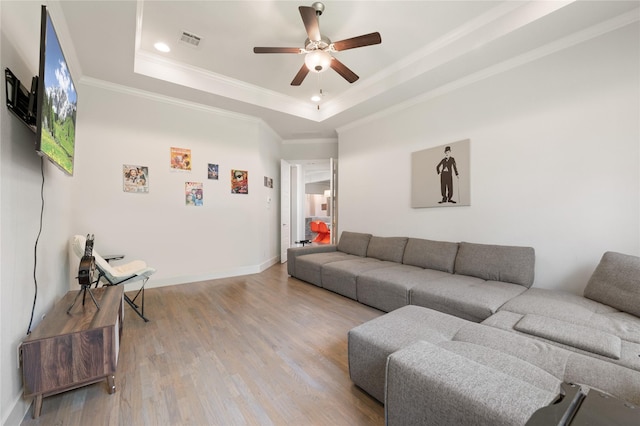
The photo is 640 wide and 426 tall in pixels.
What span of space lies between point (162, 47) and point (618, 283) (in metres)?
5.04

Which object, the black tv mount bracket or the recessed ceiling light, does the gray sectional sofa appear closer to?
the black tv mount bracket

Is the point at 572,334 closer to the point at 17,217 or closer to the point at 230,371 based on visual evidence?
the point at 230,371

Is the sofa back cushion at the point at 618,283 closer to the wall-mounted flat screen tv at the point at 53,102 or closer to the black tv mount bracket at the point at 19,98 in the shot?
the wall-mounted flat screen tv at the point at 53,102

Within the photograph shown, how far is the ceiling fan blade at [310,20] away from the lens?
6.73ft

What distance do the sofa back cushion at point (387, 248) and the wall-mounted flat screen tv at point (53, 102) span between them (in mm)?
3740

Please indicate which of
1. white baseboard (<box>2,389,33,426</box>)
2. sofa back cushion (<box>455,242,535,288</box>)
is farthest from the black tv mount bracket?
sofa back cushion (<box>455,242,535,288</box>)

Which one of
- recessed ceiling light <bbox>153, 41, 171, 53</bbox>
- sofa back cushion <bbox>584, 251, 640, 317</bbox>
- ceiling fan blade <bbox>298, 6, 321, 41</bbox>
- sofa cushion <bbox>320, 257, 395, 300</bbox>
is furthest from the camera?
sofa cushion <bbox>320, 257, 395, 300</bbox>

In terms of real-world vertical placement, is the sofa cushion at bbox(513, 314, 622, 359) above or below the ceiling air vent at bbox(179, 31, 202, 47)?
below

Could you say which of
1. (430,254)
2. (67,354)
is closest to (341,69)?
(430,254)

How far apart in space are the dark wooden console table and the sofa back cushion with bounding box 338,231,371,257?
11.1 feet

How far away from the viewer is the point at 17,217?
1.49m

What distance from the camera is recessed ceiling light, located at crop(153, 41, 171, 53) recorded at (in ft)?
9.89

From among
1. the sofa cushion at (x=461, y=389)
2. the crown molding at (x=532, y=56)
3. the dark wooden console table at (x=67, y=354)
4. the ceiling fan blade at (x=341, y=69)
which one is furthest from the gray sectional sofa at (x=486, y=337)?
the ceiling fan blade at (x=341, y=69)

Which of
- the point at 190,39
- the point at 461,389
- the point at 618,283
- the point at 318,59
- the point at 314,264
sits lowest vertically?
the point at 314,264
